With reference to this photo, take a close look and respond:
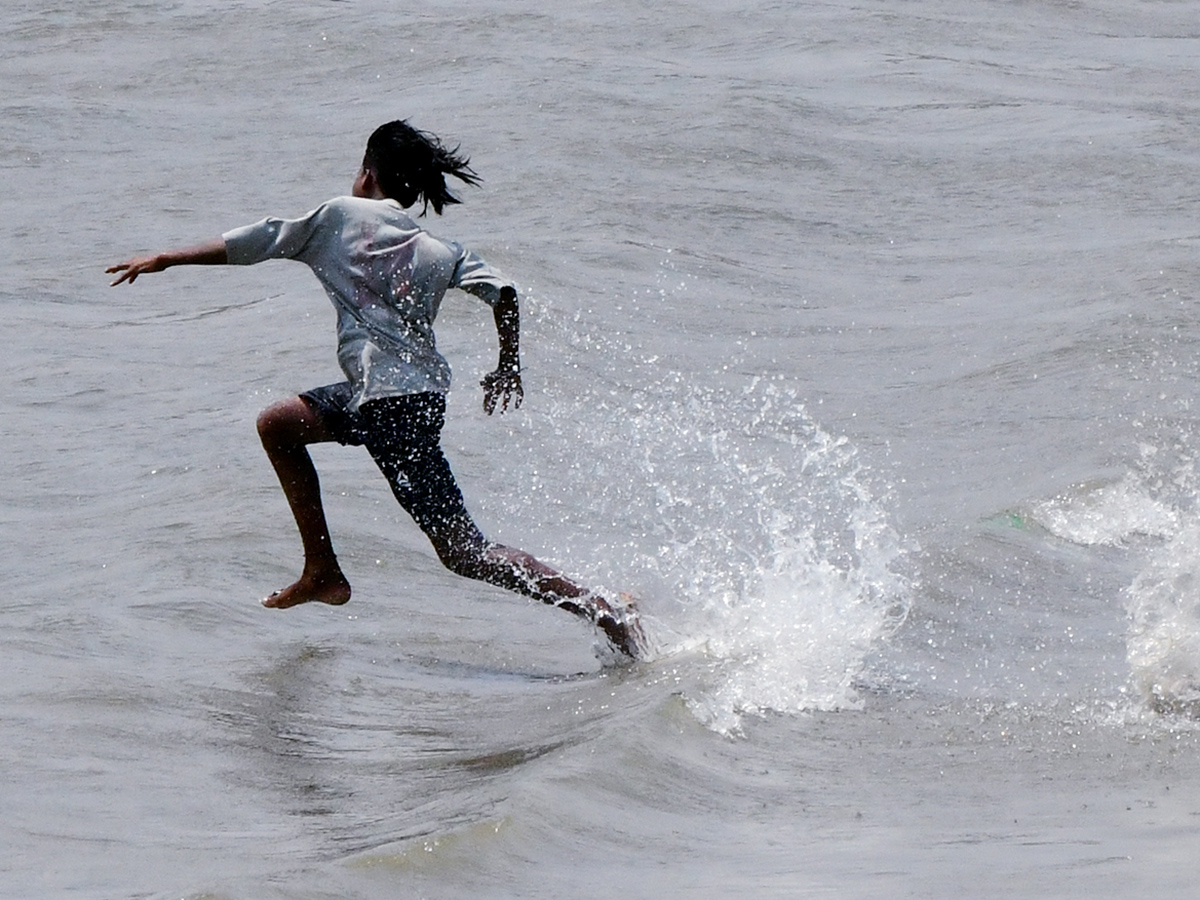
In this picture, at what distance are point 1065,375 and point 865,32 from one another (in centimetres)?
1171

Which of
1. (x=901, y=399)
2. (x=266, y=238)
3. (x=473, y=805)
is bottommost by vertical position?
(x=901, y=399)

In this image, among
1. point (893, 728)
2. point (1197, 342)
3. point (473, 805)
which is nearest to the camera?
point (473, 805)

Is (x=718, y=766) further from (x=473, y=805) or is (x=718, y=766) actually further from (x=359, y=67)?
(x=359, y=67)

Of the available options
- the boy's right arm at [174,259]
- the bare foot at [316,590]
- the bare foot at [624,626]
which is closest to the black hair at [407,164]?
the boy's right arm at [174,259]

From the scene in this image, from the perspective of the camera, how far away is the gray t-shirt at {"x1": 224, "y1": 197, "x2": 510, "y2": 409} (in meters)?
6.02

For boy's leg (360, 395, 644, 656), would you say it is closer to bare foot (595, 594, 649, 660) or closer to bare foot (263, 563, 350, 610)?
bare foot (595, 594, 649, 660)

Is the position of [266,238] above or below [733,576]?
above

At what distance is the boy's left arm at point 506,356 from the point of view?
6.04 meters

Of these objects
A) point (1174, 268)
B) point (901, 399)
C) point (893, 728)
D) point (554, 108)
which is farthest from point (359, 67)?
point (893, 728)

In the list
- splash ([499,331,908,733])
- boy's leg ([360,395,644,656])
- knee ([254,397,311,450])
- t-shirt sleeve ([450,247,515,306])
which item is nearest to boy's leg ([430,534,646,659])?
boy's leg ([360,395,644,656])

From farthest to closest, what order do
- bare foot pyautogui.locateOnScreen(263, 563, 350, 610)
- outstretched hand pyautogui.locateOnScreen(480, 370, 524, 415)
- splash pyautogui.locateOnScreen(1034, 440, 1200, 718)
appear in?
1. bare foot pyautogui.locateOnScreen(263, 563, 350, 610)
2. outstretched hand pyautogui.locateOnScreen(480, 370, 524, 415)
3. splash pyautogui.locateOnScreen(1034, 440, 1200, 718)

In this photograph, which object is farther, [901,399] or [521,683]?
[901,399]

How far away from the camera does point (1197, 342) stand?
11.8 m

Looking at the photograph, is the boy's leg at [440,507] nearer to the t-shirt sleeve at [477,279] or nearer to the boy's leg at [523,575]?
the boy's leg at [523,575]
